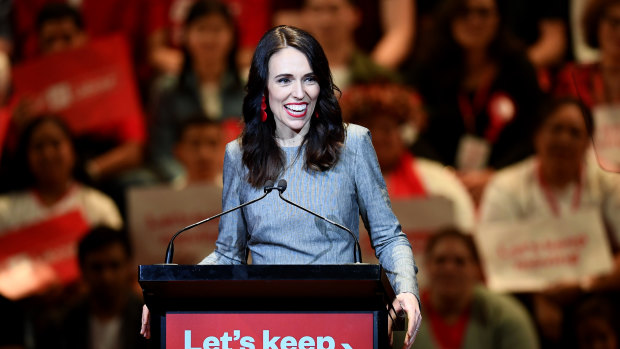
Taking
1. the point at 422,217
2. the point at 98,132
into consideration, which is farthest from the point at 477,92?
the point at 98,132

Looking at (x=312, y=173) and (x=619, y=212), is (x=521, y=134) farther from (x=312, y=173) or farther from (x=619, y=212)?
(x=312, y=173)

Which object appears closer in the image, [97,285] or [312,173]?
[312,173]

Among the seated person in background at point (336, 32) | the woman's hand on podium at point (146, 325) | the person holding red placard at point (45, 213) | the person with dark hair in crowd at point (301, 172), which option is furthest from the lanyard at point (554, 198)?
the woman's hand on podium at point (146, 325)

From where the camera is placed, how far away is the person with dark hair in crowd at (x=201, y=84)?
513 cm

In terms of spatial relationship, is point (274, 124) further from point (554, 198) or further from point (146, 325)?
point (554, 198)

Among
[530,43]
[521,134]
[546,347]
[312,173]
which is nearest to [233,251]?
[312,173]

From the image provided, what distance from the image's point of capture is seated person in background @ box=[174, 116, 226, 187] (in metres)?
4.89

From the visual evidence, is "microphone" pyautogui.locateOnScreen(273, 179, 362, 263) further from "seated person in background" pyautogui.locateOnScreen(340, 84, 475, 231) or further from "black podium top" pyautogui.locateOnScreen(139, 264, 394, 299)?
"seated person in background" pyautogui.locateOnScreen(340, 84, 475, 231)

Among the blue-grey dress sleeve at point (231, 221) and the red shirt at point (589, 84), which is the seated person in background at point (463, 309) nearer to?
the red shirt at point (589, 84)

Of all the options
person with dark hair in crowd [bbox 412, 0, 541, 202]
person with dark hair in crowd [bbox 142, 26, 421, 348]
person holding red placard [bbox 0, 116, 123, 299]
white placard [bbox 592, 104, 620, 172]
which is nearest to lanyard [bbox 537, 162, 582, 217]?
white placard [bbox 592, 104, 620, 172]

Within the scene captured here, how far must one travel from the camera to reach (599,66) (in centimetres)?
482

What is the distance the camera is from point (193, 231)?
468 centimetres

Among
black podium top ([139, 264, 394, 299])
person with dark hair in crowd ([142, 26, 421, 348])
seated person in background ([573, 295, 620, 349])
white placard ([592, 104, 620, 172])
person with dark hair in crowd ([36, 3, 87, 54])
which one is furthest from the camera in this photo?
person with dark hair in crowd ([36, 3, 87, 54])

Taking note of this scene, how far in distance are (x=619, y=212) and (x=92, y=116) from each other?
274cm
